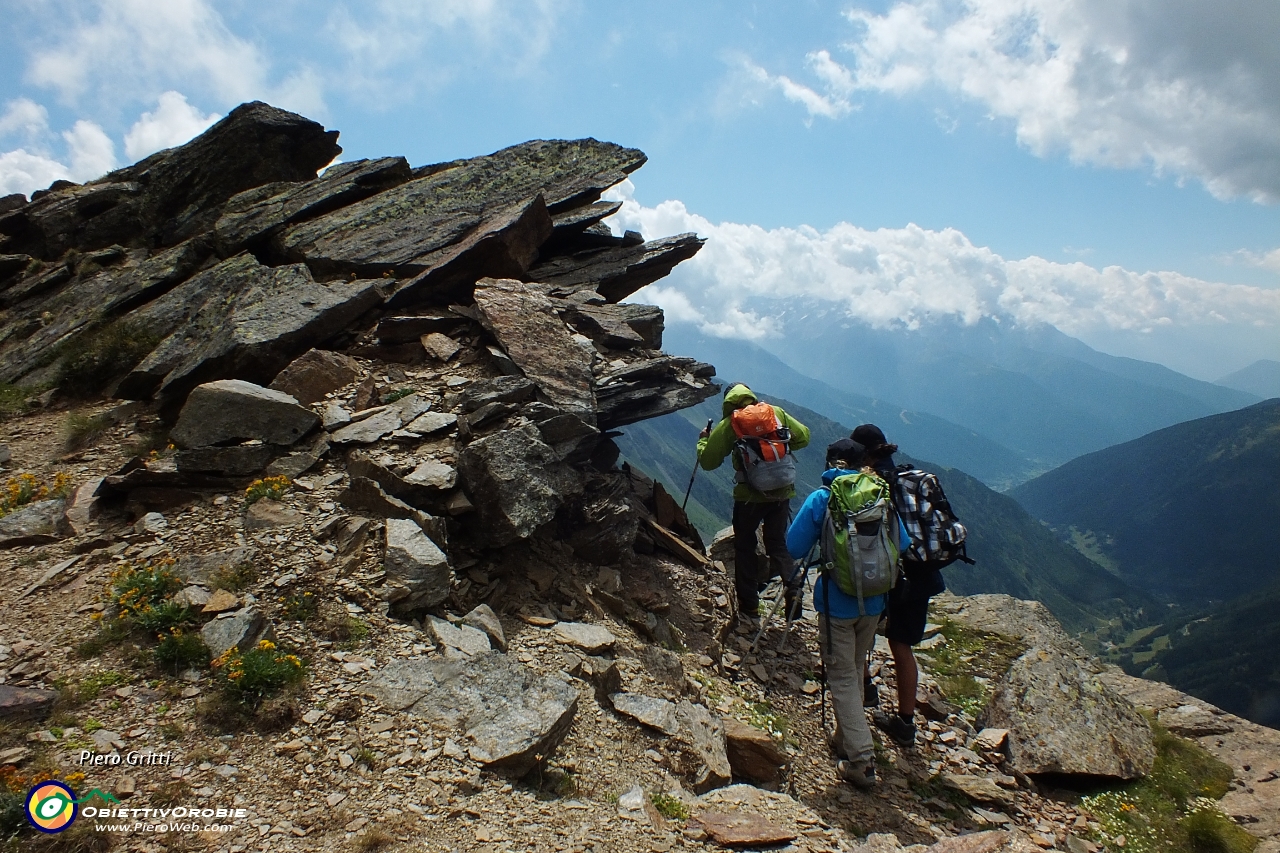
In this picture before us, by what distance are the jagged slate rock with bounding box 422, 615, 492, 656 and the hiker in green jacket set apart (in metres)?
5.02

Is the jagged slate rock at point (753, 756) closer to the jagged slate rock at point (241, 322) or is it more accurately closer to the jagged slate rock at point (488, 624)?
the jagged slate rock at point (488, 624)

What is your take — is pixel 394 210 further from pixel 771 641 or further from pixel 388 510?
pixel 771 641

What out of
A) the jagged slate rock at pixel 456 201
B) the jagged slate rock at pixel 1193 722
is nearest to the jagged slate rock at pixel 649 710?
the jagged slate rock at pixel 1193 722

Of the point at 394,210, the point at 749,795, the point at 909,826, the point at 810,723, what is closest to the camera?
the point at 749,795

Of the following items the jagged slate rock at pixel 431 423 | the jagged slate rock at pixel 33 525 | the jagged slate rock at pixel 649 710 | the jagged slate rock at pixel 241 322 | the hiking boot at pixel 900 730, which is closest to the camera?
the jagged slate rock at pixel 649 710

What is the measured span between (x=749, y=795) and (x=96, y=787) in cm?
630

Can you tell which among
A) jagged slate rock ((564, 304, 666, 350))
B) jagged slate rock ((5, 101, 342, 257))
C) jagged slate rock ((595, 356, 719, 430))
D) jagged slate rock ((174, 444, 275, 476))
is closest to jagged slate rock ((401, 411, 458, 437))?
jagged slate rock ((174, 444, 275, 476))

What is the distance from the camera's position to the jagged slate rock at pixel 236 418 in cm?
1049

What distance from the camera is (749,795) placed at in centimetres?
714

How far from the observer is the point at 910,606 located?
9.31 m

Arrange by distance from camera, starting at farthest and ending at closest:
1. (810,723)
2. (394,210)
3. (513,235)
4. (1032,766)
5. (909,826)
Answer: (394,210) < (513,235) < (810,723) < (1032,766) < (909,826)

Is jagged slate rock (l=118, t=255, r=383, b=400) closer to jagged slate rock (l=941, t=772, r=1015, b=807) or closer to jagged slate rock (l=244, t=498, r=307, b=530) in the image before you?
jagged slate rock (l=244, t=498, r=307, b=530)

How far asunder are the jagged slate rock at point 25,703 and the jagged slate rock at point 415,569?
330 centimetres

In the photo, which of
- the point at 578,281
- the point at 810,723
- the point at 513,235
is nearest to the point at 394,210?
the point at 513,235
